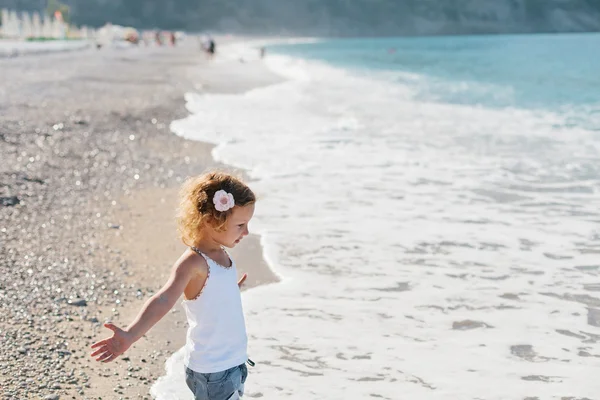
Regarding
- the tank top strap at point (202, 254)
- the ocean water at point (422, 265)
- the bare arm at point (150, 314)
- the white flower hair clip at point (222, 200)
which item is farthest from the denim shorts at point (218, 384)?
the ocean water at point (422, 265)

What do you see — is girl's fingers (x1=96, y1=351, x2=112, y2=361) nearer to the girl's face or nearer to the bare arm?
the bare arm

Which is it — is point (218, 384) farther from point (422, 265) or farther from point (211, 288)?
point (422, 265)

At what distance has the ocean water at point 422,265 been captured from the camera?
149 inches

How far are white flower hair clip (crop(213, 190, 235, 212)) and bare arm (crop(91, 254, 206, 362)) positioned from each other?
0.72 ft

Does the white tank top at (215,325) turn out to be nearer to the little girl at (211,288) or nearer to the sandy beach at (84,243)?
the little girl at (211,288)

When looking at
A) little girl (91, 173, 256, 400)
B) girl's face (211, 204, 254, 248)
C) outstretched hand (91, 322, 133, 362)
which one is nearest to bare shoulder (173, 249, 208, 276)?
little girl (91, 173, 256, 400)

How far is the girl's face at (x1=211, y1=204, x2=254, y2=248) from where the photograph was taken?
2.51 m

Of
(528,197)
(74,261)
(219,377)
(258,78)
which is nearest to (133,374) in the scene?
(219,377)

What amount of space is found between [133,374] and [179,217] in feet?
4.84

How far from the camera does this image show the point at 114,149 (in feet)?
33.9

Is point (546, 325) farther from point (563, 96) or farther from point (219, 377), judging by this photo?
point (563, 96)

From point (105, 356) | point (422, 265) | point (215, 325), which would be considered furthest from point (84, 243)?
point (105, 356)

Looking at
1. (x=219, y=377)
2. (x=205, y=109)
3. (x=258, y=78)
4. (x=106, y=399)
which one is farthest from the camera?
(x=258, y=78)

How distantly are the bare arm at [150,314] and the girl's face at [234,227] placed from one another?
13 cm
